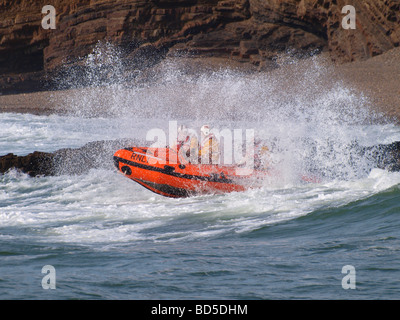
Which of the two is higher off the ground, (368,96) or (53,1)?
(53,1)

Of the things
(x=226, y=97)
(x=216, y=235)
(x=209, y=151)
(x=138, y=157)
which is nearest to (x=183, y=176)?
(x=209, y=151)

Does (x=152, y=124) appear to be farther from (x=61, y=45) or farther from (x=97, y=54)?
(x=61, y=45)

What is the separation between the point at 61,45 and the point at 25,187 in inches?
1048

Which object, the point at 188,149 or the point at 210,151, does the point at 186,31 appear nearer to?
the point at 188,149

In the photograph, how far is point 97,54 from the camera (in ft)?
120

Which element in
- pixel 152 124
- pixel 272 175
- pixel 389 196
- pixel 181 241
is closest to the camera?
pixel 181 241

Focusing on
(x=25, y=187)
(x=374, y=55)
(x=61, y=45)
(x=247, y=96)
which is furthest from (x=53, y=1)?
(x=25, y=187)

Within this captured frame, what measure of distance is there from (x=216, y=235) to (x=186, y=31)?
2934 centimetres

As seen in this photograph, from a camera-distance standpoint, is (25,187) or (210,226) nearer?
(210,226)
